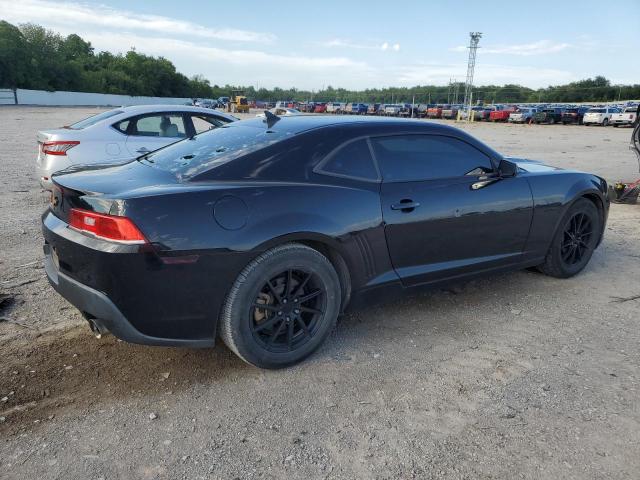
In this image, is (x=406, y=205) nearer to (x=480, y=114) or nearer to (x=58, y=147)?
(x=58, y=147)

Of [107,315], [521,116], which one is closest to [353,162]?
[107,315]

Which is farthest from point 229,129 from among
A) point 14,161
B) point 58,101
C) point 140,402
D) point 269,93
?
point 269,93

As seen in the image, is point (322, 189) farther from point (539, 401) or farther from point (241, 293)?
point (539, 401)

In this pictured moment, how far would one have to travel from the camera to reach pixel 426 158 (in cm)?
366

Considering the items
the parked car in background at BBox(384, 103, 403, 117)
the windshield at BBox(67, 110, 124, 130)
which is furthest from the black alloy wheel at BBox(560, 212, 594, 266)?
the parked car in background at BBox(384, 103, 403, 117)

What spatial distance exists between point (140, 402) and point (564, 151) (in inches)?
736

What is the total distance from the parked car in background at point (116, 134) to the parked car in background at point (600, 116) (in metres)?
41.6

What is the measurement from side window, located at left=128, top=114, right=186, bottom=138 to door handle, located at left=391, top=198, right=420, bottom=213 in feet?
17.6

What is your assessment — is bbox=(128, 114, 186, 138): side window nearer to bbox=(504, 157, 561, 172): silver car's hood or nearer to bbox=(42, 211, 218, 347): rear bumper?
bbox=(42, 211, 218, 347): rear bumper

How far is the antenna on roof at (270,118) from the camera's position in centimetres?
361

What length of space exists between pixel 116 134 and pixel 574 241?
243 inches

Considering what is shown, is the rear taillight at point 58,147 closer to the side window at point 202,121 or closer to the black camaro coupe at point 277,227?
the side window at point 202,121

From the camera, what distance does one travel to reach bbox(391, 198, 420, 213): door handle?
3334 mm

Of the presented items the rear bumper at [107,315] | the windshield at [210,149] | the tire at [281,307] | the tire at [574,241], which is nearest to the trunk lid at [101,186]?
the windshield at [210,149]
